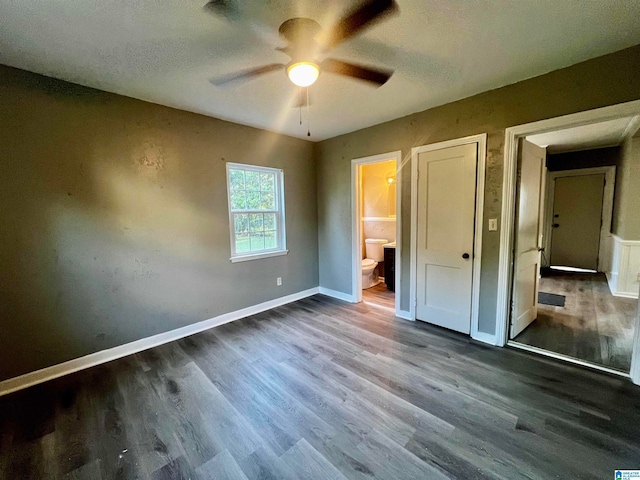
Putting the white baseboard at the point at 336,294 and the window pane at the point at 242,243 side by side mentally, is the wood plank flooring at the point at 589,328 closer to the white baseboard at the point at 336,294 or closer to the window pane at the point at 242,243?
the white baseboard at the point at 336,294

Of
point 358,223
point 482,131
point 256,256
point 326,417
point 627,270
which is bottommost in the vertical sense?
point 326,417

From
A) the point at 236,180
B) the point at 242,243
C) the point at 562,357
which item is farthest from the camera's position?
the point at 242,243

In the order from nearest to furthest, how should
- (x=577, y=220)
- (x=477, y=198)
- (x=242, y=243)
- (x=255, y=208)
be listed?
(x=477, y=198), (x=242, y=243), (x=255, y=208), (x=577, y=220)

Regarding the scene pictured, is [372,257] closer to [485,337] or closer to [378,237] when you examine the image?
[378,237]

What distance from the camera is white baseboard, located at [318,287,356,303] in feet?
13.2

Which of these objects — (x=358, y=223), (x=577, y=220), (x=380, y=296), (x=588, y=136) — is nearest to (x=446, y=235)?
(x=358, y=223)

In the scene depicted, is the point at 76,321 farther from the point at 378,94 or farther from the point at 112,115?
the point at 378,94

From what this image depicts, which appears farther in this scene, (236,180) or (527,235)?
(236,180)

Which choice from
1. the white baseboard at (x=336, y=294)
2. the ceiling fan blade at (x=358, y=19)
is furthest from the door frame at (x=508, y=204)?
the white baseboard at (x=336, y=294)

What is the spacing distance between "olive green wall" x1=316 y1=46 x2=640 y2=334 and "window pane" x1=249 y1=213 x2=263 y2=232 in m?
1.08

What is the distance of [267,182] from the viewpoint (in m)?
3.77

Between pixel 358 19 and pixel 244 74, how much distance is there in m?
0.87

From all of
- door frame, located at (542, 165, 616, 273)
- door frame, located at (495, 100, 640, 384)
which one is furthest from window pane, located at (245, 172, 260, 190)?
door frame, located at (542, 165, 616, 273)

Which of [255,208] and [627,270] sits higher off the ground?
[255,208]
